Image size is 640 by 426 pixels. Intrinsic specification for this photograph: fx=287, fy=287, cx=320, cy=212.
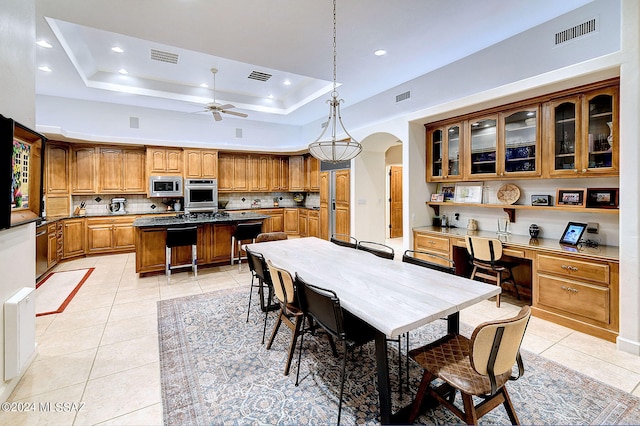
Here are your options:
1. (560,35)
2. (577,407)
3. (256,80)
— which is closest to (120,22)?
(256,80)

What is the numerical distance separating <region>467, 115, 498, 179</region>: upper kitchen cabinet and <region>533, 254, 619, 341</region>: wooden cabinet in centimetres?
135

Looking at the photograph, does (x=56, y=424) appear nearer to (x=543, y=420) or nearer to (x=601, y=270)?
(x=543, y=420)

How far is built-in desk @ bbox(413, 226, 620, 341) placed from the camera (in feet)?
8.91

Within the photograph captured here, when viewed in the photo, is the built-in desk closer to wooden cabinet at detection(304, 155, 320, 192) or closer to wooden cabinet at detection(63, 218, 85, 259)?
wooden cabinet at detection(304, 155, 320, 192)

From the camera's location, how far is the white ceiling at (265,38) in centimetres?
292

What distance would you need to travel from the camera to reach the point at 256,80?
5.89m

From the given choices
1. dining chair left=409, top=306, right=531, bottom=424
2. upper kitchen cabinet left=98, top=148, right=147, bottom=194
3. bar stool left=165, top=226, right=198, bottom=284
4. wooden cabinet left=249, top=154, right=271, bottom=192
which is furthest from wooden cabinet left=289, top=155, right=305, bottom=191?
dining chair left=409, top=306, right=531, bottom=424

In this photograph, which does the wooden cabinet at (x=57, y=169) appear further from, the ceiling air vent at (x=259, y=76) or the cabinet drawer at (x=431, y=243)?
the cabinet drawer at (x=431, y=243)

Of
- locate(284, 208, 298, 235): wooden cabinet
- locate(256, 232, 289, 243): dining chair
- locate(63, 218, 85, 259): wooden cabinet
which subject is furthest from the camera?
locate(284, 208, 298, 235): wooden cabinet

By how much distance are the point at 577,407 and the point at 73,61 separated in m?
7.05

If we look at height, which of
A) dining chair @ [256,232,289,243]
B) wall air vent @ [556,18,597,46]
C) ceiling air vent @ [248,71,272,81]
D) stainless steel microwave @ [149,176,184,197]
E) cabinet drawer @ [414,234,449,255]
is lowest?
cabinet drawer @ [414,234,449,255]

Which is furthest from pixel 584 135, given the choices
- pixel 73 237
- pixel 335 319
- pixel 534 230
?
pixel 73 237

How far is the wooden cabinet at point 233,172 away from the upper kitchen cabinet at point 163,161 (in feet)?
3.47

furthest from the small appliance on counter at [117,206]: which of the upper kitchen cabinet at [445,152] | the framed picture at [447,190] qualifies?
the framed picture at [447,190]
